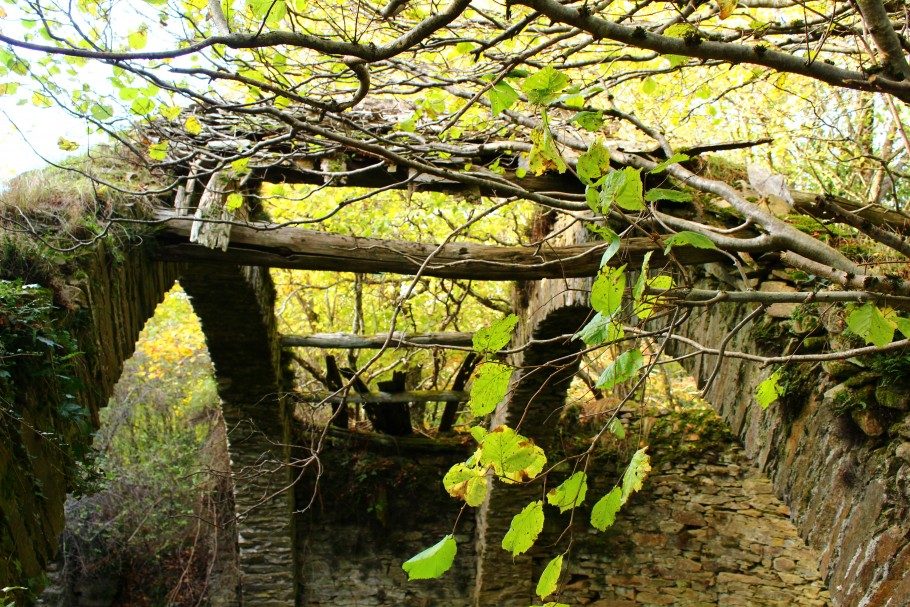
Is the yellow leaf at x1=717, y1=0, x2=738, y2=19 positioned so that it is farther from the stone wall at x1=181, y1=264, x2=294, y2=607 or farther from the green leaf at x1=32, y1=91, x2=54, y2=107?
the stone wall at x1=181, y1=264, x2=294, y2=607

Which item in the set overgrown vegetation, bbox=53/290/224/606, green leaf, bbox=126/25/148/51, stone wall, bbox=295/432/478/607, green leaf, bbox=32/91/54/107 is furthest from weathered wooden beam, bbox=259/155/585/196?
overgrown vegetation, bbox=53/290/224/606

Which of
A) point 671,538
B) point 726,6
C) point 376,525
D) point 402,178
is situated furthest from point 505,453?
point 376,525

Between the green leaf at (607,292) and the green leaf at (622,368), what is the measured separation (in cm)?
19

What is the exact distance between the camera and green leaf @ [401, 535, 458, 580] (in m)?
1.29

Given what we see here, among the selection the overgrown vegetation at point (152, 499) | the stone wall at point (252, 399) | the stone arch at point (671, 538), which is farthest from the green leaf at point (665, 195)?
the overgrown vegetation at point (152, 499)

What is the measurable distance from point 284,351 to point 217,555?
2.15 metres

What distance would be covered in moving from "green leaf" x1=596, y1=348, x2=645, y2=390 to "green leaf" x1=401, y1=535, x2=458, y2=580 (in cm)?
46

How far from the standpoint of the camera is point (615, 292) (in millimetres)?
1419

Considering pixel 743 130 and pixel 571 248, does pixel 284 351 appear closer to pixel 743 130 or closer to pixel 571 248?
pixel 571 248

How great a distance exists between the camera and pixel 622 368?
5.15ft

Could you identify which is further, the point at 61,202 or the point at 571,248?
the point at 571,248

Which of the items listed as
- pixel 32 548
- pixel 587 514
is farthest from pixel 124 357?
pixel 587 514

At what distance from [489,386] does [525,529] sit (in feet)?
1.00

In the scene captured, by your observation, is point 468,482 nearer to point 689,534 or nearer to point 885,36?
point 885,36
